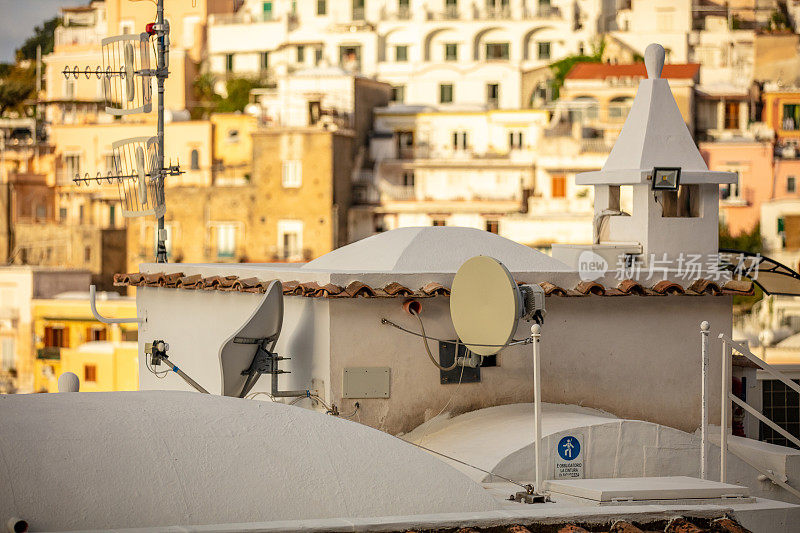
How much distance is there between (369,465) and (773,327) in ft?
142

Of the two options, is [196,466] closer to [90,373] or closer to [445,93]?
[90,373]

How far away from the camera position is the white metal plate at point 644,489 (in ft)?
37.5

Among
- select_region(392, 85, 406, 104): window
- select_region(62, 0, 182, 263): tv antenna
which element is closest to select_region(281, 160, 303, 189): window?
select_region(392, 85, 406, 104): window

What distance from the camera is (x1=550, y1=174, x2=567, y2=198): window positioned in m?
67.3

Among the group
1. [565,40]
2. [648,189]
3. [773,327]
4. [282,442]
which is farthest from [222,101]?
[282,442]

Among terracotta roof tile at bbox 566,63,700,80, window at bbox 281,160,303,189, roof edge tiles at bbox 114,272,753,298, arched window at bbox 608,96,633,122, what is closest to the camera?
roof edge tiles at bbox 114,272,753,298

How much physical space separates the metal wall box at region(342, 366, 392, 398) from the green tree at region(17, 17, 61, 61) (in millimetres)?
85586

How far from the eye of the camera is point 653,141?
58.2ft

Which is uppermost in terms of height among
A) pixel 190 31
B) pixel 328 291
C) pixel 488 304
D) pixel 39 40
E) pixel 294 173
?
pixel 39 40

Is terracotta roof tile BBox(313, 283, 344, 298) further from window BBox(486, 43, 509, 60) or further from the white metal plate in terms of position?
window BBox(486, 43, 509, 60)

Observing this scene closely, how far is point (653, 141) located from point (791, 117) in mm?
54674

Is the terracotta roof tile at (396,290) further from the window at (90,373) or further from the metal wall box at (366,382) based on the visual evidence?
the window at (90,373)

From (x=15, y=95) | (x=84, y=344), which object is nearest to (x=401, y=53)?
(x=15, y=95)

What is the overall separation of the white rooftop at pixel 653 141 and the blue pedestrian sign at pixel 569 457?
453 cm
